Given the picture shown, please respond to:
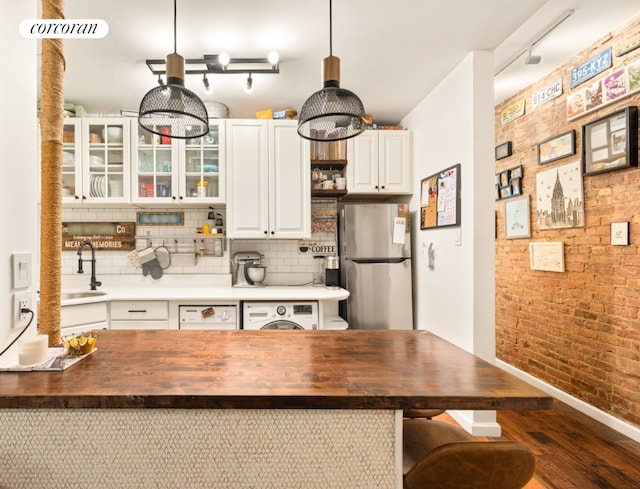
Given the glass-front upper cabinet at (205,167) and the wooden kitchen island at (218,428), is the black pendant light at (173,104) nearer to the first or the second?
the wooden kitchen island at (218,428)

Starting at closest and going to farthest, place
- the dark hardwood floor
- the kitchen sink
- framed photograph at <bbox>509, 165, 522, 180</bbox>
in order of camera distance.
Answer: the dark hardwood floor
the kitchen sink
framed photograph at <bbox>509, 165, 522, 180</bbox>

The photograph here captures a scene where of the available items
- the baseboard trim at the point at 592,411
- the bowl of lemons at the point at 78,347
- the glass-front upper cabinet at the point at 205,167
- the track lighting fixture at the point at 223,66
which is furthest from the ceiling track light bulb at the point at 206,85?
the baseboard trim at the point at 592,411

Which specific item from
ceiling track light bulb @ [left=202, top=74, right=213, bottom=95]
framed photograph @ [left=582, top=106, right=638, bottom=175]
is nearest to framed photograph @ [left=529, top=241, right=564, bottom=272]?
framed photograph @ [left=582, top=106, right=638, bottom=175]

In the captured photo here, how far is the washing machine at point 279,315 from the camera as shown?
307cm

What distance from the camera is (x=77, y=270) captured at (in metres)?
3.62

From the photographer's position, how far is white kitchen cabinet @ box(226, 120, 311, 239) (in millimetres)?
3432

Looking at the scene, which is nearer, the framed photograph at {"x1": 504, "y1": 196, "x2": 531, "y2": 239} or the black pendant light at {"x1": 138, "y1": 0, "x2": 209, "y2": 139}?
the black pendant light at {"x1": 138, "y1": 0, "x2": 209, "y2": 139}

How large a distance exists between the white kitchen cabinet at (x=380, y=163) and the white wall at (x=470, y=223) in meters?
0.57

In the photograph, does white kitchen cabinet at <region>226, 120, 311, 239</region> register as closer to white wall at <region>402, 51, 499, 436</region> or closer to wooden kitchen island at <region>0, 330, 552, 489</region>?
white wall at <region>402, 51, 499, 436</region>

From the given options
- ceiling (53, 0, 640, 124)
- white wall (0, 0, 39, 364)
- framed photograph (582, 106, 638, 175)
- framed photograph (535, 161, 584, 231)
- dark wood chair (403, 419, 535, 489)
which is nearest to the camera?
dark wood chair (403, 419, 535, 489)

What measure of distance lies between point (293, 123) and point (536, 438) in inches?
125

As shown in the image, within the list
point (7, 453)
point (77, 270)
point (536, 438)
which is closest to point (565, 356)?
point (536, 438)

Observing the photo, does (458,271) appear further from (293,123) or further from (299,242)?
(293,123)

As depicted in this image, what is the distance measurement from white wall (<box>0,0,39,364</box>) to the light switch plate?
0.06 ft
